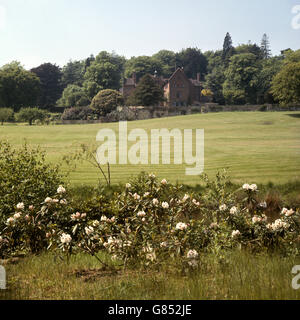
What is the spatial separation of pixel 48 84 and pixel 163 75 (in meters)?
4.22

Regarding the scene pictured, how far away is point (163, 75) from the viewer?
1198 cm

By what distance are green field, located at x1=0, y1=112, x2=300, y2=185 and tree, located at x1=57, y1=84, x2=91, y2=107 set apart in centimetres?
78

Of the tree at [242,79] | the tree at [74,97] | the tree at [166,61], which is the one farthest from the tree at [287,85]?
the tree at [74,97]

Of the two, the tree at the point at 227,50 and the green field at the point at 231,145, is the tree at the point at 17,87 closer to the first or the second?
the green field at the point at 231,145

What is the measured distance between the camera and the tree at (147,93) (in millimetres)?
11148

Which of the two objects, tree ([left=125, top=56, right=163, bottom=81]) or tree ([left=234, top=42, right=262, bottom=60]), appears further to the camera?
tree ([left=125, top=56, right=163, bottom=81])

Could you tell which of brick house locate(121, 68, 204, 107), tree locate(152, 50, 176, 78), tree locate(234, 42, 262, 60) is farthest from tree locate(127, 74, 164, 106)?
tree locate(234, 42, 262, 60)

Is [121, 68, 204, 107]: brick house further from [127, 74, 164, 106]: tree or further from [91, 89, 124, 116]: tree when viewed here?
[91, 89, 124, 116]: tree

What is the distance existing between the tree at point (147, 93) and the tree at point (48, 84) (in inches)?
106

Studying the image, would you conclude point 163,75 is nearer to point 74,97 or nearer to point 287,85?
point 74,97

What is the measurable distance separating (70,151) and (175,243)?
8426 millimetres

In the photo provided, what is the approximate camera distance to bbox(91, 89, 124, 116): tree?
36.9 ft

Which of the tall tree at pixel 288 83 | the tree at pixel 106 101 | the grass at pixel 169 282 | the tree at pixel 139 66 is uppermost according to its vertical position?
the tree at pixel 139 66

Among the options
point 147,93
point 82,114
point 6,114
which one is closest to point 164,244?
point 147,93
